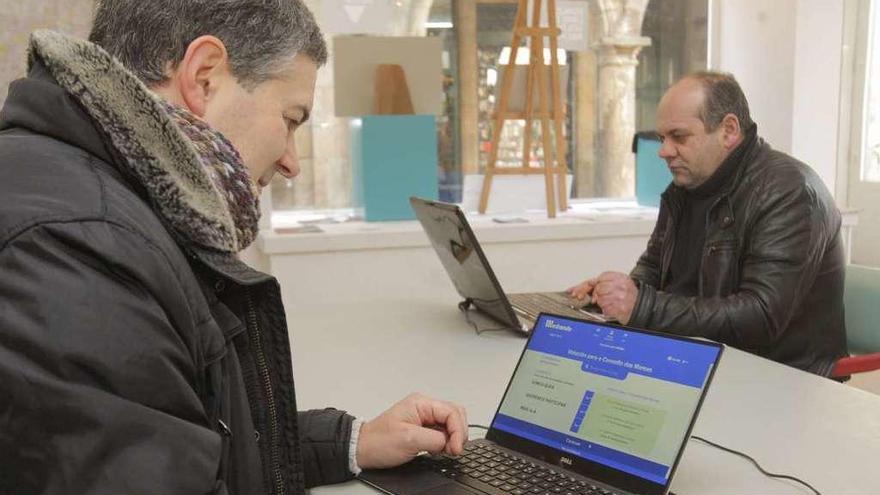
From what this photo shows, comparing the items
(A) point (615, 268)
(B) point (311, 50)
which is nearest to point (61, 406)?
(B) point (311, 50)

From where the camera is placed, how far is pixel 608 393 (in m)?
1.12

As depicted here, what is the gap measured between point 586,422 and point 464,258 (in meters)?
1.03

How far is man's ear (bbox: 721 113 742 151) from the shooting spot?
2.44m

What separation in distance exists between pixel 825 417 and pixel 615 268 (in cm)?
257

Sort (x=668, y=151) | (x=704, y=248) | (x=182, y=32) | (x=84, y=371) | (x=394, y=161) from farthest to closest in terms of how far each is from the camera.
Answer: (x=394, y=161) → (x=668, y=151) → (x=704, y=248) → (x=182, y=32) → (x=84, y=371)

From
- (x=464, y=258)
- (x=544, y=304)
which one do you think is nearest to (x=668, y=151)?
Result: (x=544, y=304)

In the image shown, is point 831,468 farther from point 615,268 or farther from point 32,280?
point 615,268

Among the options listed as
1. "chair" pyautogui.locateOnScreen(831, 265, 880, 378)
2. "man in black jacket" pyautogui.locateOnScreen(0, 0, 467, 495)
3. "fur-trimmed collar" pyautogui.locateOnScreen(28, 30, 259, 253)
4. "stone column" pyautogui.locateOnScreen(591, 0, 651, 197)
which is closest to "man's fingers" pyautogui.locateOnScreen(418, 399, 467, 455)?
"man in black jacket" pyautogui.locateOnScreen(0, 0, 467, 495)

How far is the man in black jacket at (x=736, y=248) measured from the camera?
84.2 inches

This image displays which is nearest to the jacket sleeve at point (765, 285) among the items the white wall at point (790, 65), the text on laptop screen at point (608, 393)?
the text on laptop screen at point (608, 393)

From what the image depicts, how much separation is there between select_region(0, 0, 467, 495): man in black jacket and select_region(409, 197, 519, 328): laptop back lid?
37.0 inches

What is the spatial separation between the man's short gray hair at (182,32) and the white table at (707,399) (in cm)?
56

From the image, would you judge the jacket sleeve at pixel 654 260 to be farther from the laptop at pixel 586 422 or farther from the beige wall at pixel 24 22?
the beige wall at pixel 24 22

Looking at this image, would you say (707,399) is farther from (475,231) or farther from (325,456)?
(475,231)
